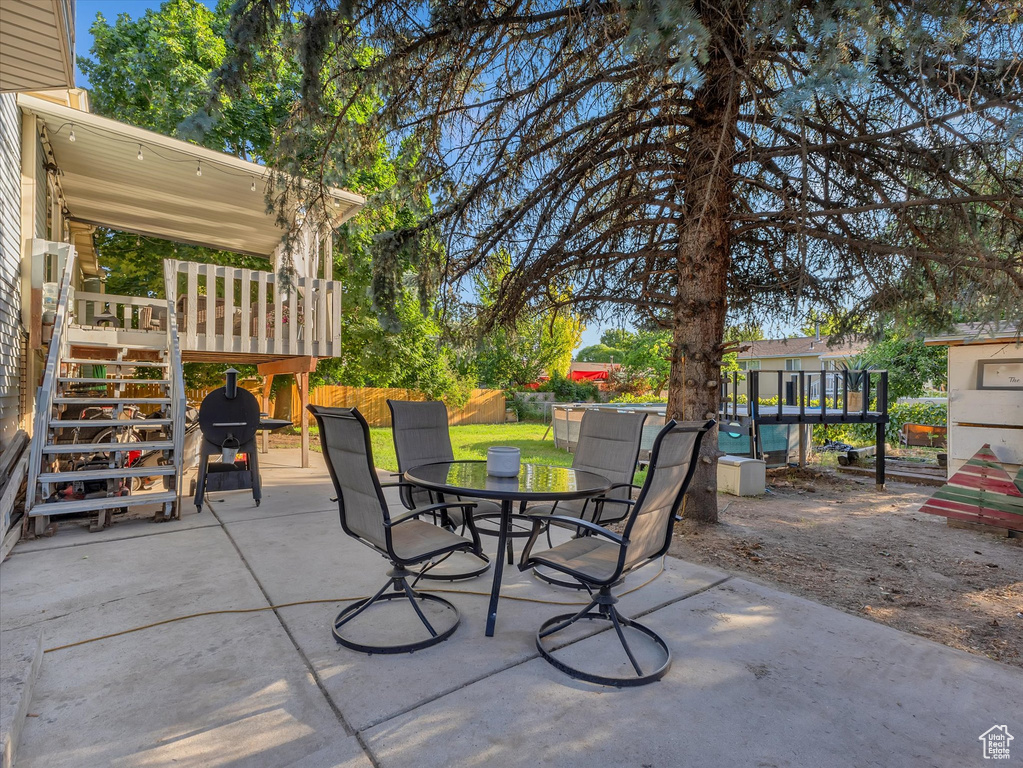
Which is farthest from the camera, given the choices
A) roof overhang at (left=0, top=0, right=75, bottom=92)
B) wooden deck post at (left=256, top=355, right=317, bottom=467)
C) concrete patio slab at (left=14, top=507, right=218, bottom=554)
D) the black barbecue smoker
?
wooden deck post at (left=256, top=355, right=317, bottom=467)

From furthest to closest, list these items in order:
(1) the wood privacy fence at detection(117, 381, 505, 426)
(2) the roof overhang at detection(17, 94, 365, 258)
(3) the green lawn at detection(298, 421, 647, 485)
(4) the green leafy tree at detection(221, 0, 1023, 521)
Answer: (1) the wood privacy fence at detection(117, 381, 505, 426)
(3) the green lawn at detection(298, 421, 647, 485)
(2) the roof overhang at detection(17, 94, 365, 258)
(4) the green leafy tree at detection(221, 0, 1023, 521)

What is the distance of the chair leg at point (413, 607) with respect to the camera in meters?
2.31

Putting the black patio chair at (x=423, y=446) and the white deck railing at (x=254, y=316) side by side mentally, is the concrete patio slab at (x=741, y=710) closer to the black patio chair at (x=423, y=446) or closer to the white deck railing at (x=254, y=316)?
the black patio chair at (x=423, y=446)

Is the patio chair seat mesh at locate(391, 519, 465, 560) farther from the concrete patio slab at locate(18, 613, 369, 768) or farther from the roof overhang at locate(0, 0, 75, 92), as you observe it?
the roof overhang at locate(0, 0, 75, 92)

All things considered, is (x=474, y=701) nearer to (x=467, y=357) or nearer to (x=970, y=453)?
(x=467, y=357)

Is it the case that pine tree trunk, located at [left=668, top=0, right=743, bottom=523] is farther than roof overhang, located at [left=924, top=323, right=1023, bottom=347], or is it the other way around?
roof overhang, located at [left=924, top=323, right=1023, bottom=347]

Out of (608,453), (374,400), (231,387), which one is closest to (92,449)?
(231,387)

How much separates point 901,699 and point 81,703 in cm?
304

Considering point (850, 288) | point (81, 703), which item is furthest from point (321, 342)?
point (850, 288)

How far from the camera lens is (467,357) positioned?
17.1ft

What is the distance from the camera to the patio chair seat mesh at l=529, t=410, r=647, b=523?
3.27 meters

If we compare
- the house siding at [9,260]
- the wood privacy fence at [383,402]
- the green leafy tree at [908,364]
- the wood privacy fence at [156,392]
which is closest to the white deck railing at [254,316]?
the wood privacy fence at [156,392]

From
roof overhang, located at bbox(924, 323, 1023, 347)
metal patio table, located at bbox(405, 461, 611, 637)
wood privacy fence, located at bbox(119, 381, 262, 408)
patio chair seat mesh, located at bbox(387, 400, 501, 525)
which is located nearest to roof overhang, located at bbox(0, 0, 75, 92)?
patio chair seat mesh, located at bbox(387, 400, 501, 525)

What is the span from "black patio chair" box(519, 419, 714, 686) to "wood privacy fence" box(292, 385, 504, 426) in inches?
466
